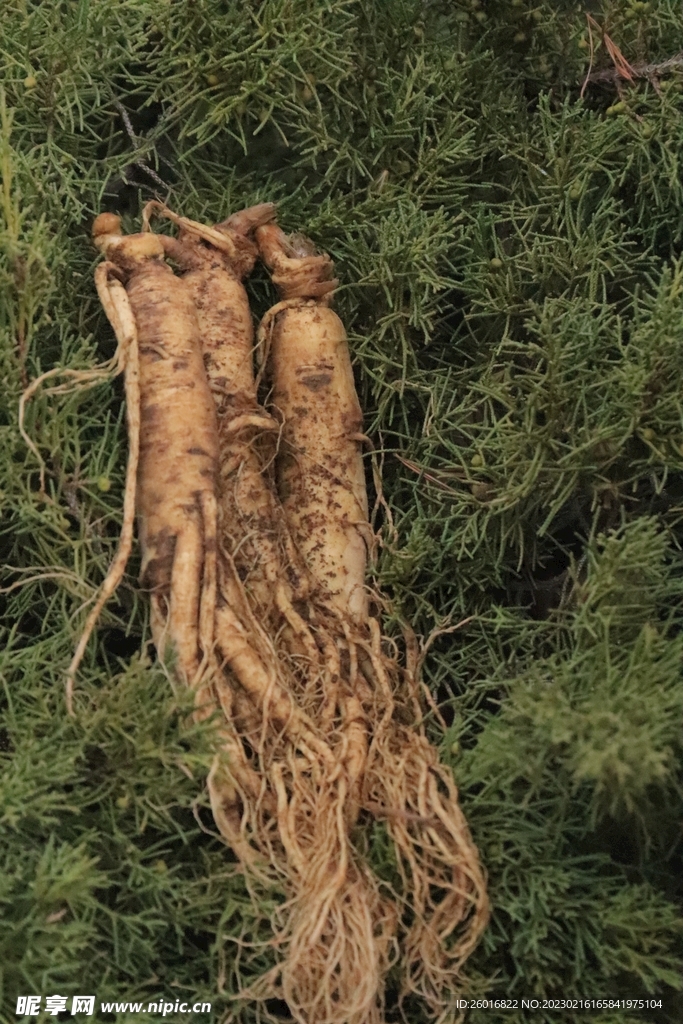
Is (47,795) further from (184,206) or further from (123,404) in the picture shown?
(184,206)

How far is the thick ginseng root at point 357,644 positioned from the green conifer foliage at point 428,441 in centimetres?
3

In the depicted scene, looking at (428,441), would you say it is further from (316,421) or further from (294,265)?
(294,265)

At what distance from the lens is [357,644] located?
3.27 feet

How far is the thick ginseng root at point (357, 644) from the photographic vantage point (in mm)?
844

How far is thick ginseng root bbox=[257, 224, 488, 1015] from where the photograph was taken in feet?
2.77

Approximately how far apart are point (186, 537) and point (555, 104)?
26.8 inches

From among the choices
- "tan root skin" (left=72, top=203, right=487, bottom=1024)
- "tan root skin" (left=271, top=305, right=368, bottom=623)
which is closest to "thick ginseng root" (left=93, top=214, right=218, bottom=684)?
"tan root skin" (left=72, top=203, right=487, bottom=1024)

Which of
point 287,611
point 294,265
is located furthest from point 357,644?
point 294,265

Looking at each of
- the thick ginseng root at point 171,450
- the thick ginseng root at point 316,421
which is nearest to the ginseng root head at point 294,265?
the thick ginseng root at point 316,421

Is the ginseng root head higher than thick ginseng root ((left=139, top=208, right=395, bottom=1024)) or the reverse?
higher

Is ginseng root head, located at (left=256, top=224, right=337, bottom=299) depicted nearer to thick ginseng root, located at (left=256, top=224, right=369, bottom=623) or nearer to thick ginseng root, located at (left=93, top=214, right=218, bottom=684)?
thick ginseng root, located at (left=256, top=224, right=369, bottom=623)

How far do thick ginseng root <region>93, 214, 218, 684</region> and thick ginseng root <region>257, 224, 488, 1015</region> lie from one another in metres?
0.12

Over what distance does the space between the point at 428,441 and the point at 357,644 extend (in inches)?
9.5

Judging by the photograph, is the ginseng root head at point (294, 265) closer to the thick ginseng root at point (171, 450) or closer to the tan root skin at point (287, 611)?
the tan root skin at point (287, 611)
